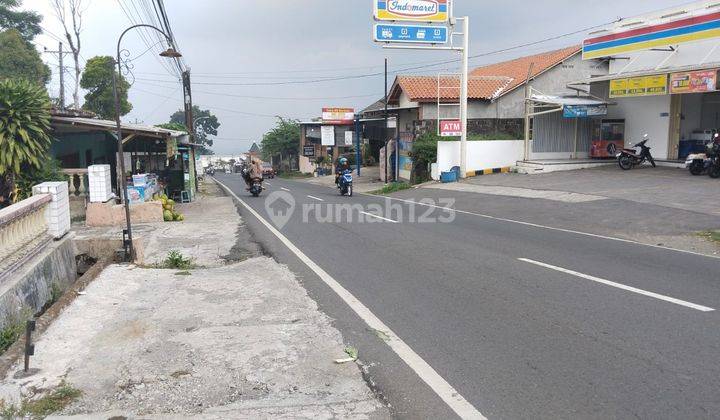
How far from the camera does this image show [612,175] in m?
22.3

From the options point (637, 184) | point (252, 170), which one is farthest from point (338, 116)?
point (637, 184)

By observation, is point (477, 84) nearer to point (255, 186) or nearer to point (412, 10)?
point (412, 10)

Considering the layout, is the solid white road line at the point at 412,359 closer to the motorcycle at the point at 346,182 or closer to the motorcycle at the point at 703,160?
the motorcycle at the point at 346,182

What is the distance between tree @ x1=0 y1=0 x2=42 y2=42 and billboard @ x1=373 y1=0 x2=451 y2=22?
37.1 metres

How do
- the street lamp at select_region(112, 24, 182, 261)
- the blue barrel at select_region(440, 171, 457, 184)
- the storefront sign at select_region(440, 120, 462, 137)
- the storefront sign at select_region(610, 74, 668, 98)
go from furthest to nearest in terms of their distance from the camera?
the blue barrel at select_region(440, 171, 457, 184)
the storefront sign at select_region(440, 120, 462, 137)
the storefront sign at select_region(610, 74, 668, 98)
the street lamp at select_region(112, 24, 182, 261)

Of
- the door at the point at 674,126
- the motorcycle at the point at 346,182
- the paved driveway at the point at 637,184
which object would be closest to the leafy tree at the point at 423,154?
the paved driveway at the point at 637,184

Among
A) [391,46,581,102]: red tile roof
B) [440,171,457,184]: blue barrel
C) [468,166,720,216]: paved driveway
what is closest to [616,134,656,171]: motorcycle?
[468,166,720,216]: paved driveway

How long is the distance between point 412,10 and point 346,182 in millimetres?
7864

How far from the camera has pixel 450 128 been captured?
87.2 ft

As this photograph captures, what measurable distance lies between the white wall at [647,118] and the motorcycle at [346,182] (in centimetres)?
1307

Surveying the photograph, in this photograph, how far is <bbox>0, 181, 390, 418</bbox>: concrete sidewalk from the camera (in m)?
4.04

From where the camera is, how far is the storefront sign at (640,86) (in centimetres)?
2103

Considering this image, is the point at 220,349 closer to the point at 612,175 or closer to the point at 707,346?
the point at 707,346

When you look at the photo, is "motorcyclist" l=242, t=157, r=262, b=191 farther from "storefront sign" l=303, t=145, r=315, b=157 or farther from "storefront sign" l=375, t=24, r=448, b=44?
"storefront sign" l=303, t=145, r=315, b=157
